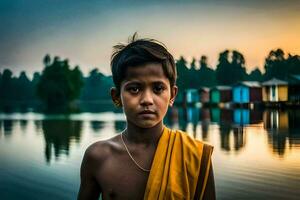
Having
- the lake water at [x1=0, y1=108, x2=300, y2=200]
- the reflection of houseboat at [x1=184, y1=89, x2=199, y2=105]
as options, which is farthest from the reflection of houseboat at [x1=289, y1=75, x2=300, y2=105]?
the lake water at [x1=0, y1=108, x2=300, y2=200]

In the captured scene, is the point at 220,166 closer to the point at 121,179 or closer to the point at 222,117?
the point at 121,179

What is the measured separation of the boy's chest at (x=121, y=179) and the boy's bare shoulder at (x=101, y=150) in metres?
0.04

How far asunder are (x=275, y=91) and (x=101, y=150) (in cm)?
4980

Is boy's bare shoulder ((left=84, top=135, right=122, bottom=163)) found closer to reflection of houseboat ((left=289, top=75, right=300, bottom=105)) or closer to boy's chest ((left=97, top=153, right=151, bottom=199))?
boy's chest ((left=97, top=153, right=151, bottom=199))

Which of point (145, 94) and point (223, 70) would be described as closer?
point (145, 94)

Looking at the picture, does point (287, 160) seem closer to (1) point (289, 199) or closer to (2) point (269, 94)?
(1) point (289, 199)

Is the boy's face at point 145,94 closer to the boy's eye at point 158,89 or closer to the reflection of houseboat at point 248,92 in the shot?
the boy's eye at point 158,89

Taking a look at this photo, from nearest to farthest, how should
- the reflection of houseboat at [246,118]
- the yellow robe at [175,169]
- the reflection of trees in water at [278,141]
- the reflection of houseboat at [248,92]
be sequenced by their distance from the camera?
the yellow robe at [175,169], the reflection of trees in water at [278,141], the reflection of houseboat at [246,118], the reflection of houseboat at [248,92]

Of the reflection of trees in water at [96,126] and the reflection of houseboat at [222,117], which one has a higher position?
the reflection of houseboat at [222,117]

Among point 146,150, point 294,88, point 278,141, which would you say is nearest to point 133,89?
point 146,150

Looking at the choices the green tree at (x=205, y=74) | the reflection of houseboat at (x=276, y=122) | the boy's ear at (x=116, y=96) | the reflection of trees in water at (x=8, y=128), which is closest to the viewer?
the boy's ear at (x=116, y=96)

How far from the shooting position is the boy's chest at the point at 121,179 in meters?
2.17

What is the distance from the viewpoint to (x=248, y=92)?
182 ft

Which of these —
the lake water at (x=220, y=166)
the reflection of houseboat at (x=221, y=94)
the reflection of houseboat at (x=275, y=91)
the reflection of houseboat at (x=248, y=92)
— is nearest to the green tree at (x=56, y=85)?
the reflection of houseboat at (x=221, y=94)
